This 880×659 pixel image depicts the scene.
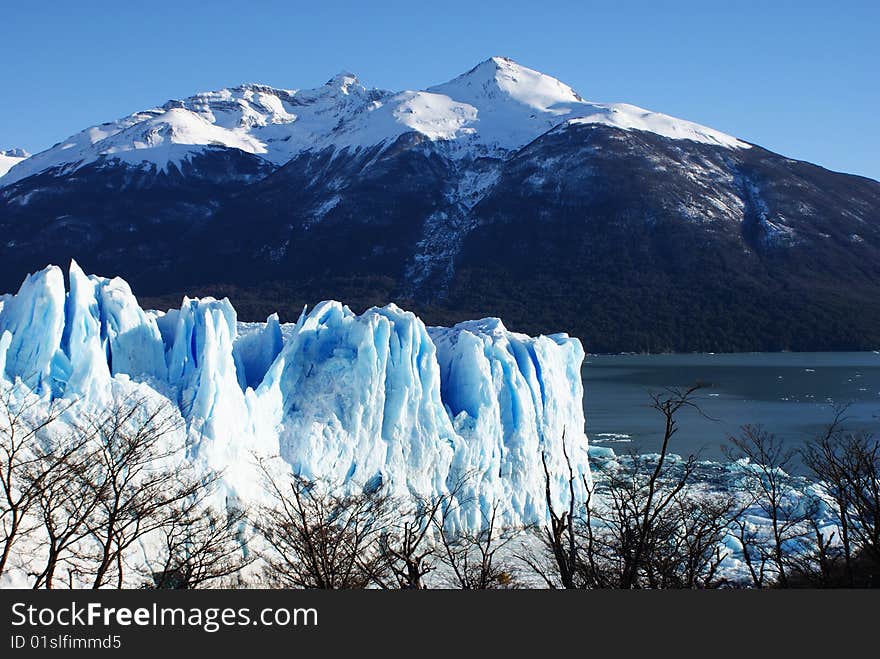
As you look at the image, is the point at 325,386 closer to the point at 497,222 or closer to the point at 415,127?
the point at 497,222

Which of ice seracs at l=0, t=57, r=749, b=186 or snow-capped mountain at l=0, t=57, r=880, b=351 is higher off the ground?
ice seracs at l=0, t=57, r=749, b=186

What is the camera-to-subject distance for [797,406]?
39.9 metres

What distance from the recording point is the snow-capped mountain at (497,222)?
85.9m

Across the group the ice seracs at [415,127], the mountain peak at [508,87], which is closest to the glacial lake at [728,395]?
the ice seracs at [415,127]

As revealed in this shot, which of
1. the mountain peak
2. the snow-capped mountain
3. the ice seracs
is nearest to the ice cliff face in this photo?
the snow-capped mountain

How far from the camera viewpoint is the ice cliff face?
13.3m

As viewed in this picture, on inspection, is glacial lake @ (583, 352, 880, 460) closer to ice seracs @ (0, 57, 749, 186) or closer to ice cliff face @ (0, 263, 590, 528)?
ice cliff face @ (0, 263, 590, 528)

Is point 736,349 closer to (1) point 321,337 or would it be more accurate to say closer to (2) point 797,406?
(2) point 797,406

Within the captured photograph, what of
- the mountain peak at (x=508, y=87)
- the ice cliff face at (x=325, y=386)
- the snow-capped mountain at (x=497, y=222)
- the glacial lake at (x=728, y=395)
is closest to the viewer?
the ice cliff face at (x=325, y=386)

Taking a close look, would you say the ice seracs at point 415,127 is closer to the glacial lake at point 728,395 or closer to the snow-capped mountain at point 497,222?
the snow-capped mountain at point 497,222

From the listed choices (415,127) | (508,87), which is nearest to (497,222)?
(415,127)

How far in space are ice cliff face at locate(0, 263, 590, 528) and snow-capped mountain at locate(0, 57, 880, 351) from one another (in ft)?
205

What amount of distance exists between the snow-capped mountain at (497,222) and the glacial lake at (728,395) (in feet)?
34.5

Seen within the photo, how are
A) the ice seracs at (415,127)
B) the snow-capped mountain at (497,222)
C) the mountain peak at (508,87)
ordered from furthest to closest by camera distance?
the mountain peak at (508,87) → the ice seracs at (415,127) → the snow-capped mountain at (497,222)
